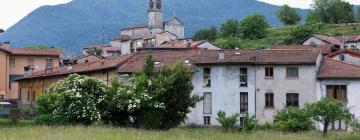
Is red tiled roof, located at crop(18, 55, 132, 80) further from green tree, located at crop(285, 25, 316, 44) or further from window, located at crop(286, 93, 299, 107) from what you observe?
green tree, located at crop(285, 25, 316, 44)

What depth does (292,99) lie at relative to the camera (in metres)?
59.9

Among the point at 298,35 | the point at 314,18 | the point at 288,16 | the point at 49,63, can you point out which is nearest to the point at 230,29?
the point at 288,16

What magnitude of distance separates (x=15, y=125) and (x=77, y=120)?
380 cm

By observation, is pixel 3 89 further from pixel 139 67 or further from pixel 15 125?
pixel 15 125

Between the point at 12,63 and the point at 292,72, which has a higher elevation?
the point at 12,63

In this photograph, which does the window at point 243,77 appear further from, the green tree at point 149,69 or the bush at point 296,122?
the green tree at point 149,69

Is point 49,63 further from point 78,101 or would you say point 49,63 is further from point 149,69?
point 78,101

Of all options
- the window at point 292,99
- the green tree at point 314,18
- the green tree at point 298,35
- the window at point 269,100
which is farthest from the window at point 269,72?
the green tree at point 314,18

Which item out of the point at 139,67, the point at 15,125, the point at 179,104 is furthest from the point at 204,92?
the point at 15,125

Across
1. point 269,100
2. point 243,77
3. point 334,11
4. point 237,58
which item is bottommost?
point 269,100

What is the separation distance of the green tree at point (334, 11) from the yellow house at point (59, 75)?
10879cm

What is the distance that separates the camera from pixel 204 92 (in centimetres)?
6181

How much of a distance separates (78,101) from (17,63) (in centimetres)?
4827

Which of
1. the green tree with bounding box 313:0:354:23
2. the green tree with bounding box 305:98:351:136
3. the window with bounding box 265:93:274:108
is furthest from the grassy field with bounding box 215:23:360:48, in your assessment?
the green tree with bounding box 305:98:351:136
